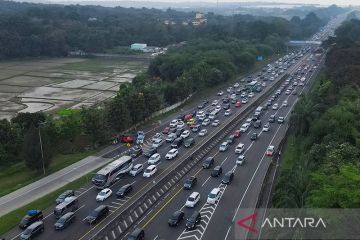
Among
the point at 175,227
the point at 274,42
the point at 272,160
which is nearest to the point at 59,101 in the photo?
the point at 272,160

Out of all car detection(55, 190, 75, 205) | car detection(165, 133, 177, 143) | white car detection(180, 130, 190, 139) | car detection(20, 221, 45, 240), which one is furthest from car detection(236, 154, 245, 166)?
car detection(20, 221, 45, 240)

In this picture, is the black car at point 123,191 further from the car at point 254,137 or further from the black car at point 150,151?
the car at point 254,137

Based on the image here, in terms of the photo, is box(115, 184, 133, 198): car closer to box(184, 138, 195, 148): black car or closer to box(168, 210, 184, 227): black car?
box(168, 210, 184, 227): black car

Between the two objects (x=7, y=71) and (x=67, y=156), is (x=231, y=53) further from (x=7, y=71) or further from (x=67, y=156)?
(x=67, y=156)

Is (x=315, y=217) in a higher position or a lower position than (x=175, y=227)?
higher

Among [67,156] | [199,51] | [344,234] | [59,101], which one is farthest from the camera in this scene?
[199,51]

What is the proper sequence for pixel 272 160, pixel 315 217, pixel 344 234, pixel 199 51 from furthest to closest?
pixel 199 51
pixel 272 160
pixel 315 217
pixel 344 234
